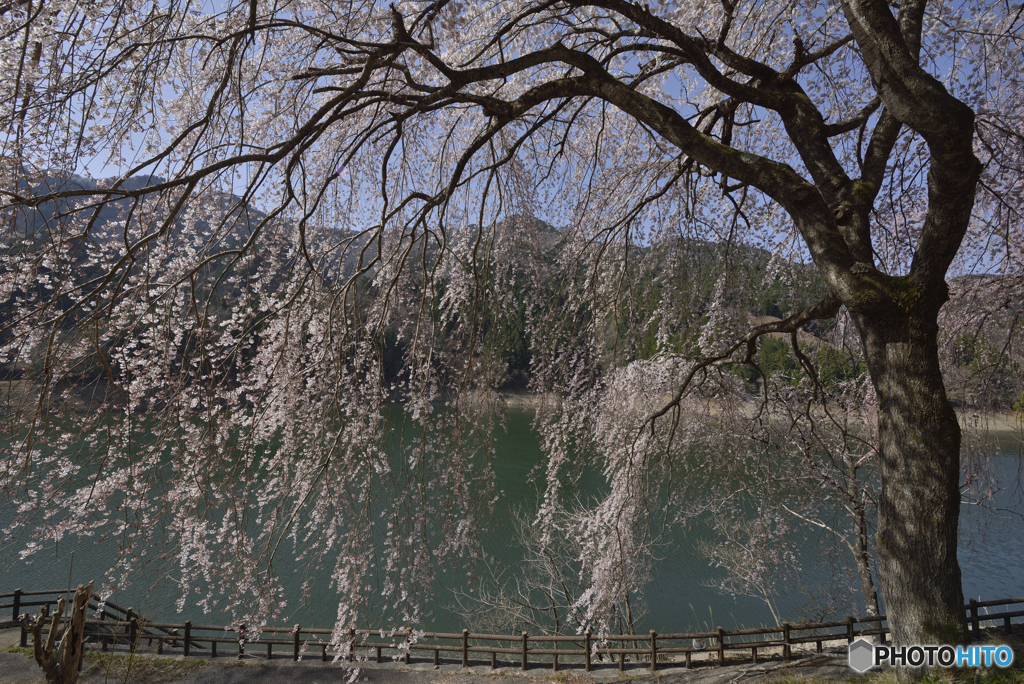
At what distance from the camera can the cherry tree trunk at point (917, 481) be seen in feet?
7.73

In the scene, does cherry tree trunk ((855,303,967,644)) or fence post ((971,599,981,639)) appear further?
Answer: fence post ((971,599,981,639))

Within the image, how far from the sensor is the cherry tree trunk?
92.7 inches

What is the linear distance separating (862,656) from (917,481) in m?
1.44

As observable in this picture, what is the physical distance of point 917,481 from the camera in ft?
7.98

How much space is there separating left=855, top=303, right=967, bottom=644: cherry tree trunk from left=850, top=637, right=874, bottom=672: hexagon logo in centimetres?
73

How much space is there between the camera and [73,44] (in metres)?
2.12

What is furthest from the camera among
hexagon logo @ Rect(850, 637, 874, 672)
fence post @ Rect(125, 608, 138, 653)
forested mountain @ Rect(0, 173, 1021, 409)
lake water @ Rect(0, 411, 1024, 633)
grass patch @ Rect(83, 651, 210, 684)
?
lake water @ Rect(0, 411, 1024, 633)

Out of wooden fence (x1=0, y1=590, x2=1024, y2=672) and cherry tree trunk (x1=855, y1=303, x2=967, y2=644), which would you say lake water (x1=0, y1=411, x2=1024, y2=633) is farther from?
cherry tree trunk (x1=855, y1=303, x2=967, y2=644)

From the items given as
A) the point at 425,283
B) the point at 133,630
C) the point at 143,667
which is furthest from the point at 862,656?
the point at 143,667

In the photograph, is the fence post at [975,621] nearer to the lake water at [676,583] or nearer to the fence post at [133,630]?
the lake water at [676,583]

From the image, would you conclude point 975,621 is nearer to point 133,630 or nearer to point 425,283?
point 425,283

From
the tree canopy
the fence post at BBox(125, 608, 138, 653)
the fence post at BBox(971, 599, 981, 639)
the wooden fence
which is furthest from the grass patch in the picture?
the fence post at BBox(971, 599, 981, 639)

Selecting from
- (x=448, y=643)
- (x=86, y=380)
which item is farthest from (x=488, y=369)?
(x=448, y=643)

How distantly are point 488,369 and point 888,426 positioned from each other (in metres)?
2.30
